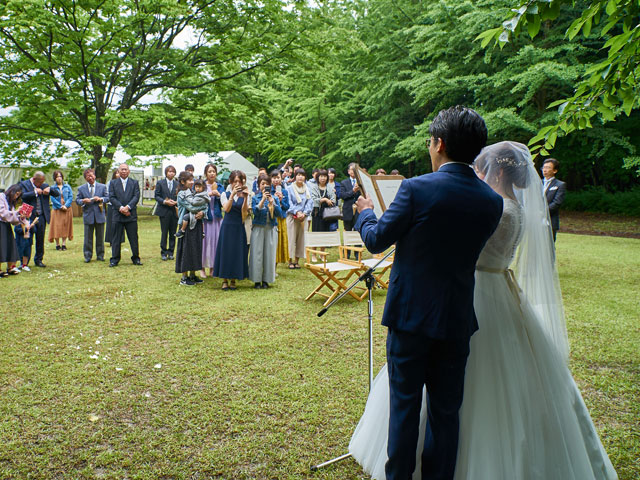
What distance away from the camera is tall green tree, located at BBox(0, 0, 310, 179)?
15.8 meters

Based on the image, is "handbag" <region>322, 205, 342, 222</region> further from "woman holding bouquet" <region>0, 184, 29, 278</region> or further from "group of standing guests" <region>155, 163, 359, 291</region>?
"woman holding bouquet" <region>0, 184, 29, 278</region>

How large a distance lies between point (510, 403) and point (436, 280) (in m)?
0.92

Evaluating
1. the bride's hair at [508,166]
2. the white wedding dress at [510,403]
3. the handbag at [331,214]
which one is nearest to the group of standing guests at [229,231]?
the handbag at [331,214]

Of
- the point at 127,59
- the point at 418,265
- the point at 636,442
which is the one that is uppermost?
the point at 127,59

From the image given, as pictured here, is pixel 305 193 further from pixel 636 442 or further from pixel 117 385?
pixel 636 442

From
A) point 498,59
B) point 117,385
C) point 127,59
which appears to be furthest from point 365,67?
point 117,385

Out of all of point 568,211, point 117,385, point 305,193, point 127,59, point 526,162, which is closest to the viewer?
point 526,162

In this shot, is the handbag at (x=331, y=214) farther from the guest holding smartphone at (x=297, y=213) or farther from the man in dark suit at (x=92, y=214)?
the man in dark suit at (x=92, y=214)

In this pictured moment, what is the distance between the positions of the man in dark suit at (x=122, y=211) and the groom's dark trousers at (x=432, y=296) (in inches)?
360

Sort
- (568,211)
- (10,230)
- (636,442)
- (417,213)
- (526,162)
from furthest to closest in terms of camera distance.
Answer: (568,211)
(10,230)
(636,442)
(526,162)
(417,213)

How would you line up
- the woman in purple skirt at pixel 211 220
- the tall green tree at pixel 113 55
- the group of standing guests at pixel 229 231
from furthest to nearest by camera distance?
the tall green tree at pixel 113 55 < the woman in purple skirt at pixel 211 220 < the group of standing guests at pixel 229 231

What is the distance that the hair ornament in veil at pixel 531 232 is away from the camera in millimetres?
2789

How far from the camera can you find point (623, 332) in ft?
19.2

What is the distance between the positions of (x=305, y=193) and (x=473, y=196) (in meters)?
8.82
